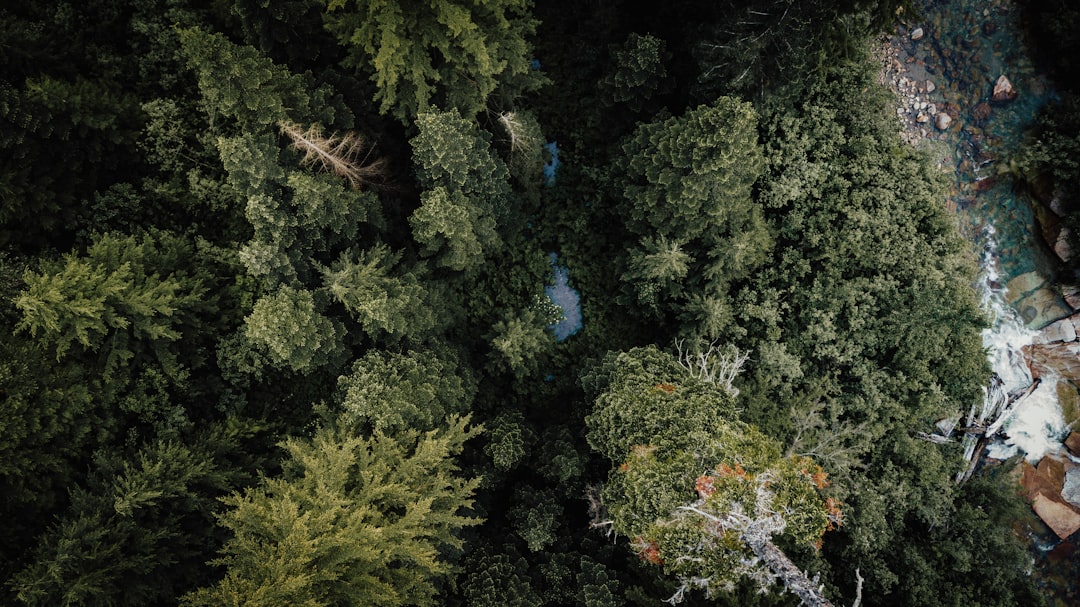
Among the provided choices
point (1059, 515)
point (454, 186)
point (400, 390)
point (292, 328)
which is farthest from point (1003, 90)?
point (292, 328)

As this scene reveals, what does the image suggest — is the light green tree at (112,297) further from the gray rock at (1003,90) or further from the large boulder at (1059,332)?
the large boulder at (1059,332)

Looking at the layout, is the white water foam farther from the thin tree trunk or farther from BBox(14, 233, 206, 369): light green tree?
BBox(14, 233, 206, 369): light green tree

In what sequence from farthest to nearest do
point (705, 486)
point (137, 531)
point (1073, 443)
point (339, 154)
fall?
point (1073, 443), point (339, 154), point (137, 531), point (705, 486)

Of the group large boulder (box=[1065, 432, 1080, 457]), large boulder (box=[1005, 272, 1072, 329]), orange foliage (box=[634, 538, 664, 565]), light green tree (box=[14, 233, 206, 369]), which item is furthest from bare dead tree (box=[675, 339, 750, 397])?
light green tree (box=[14, 233, 206, 369])

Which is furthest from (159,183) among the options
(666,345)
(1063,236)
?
(1063,236)

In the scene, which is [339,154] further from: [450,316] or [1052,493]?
[1052,493]

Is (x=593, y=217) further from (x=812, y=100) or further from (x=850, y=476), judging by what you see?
(x=850, y=476)
